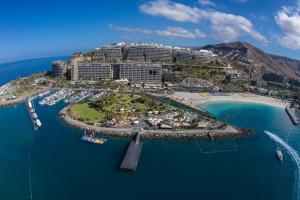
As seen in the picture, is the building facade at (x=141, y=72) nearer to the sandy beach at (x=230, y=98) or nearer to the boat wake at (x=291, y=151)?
the sandy beach at (x=230, y=98)

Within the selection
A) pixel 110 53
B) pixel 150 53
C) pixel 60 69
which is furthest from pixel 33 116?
pixel 150 53

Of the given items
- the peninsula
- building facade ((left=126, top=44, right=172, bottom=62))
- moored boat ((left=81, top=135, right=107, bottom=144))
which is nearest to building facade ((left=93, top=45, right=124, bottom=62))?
the peninsula

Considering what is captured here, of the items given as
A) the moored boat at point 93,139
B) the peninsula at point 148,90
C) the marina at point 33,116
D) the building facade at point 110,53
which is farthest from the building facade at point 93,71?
the moored boat at point 93,139

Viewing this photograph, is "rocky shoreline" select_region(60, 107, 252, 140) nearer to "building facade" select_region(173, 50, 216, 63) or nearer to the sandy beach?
the sandy beach

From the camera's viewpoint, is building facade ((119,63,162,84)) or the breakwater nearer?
the breakwater

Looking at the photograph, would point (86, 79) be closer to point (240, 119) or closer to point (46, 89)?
point (46, 89)

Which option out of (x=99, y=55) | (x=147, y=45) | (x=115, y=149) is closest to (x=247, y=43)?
(x=147, y=45)

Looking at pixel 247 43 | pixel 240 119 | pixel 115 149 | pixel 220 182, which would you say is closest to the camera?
pixel 220 182
